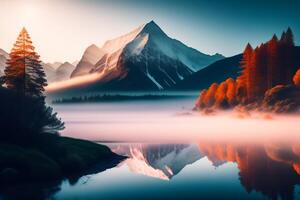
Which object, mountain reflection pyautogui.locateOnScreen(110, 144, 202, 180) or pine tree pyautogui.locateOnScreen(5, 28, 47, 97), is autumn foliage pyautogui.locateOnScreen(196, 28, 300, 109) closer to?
mountain reflection pyautogui.locateOnScreen(110, 144, 202, 180)

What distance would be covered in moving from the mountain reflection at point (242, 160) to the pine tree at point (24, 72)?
1836cm

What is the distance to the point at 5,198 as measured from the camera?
37.3 meters

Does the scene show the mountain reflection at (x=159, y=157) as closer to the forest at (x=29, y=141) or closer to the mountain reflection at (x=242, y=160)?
the mountain reflection at (x=242, y=160)

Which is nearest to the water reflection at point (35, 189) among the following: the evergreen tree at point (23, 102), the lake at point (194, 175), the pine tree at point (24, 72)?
the lake at point (194, 175)

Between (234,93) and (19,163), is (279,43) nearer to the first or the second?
(234,93)

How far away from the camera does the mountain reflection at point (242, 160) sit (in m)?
44.8

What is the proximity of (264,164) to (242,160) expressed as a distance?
6525mm

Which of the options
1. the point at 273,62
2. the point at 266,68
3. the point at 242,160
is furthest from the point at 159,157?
the point at 266,68

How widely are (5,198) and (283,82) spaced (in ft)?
363

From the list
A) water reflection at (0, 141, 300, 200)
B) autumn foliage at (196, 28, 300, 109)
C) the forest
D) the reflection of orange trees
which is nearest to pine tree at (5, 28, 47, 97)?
the forest

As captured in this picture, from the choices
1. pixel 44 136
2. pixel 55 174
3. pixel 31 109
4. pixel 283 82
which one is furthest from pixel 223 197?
pixel 283 82

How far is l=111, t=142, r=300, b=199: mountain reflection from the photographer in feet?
147

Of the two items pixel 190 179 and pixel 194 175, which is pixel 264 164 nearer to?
pixel 194 175

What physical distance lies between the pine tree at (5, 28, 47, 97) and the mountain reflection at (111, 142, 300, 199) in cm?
1836
